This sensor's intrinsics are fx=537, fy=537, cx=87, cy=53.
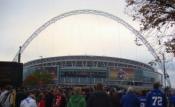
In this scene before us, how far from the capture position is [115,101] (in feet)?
71.5

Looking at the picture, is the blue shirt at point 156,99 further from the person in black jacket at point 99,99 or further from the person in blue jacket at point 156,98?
the person in black jacket at point 99,99

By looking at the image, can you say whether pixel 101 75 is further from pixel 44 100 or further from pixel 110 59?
pixel 44 100

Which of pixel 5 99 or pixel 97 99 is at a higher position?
pixel 5 99

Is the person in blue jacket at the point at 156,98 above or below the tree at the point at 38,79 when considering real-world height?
below

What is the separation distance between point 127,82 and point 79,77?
53.5 ft

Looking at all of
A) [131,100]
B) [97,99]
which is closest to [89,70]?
[131,100]

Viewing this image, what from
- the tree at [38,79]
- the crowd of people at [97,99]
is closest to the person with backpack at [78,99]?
the crowd of people at [97,99]

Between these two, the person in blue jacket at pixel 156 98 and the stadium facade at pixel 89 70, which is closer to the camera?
the person in blue jacket at pixel 156 98

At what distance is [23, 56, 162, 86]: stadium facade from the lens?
179 metres

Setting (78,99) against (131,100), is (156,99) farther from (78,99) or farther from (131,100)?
(78,99)

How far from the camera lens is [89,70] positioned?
179 metres

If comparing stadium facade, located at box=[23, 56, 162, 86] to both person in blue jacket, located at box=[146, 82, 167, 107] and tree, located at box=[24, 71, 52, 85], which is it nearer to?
tree, located at box=[24, 71, 52, 85]

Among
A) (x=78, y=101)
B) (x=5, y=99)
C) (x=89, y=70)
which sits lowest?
(x=78, y=101)

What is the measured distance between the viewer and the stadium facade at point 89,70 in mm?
178875
